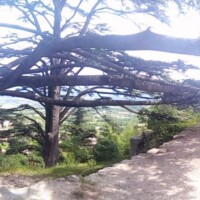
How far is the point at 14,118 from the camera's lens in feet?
38.3

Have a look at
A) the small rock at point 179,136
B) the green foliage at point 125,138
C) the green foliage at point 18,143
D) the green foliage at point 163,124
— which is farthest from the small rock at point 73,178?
the green foliage at point 18,143

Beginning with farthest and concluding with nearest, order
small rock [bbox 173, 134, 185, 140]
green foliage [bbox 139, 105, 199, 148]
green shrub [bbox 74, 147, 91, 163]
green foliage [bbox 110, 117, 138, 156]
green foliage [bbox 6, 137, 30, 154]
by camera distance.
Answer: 1. green shrub [bbox 74, 147, 91, 163]
2. green foliage [bbox 6, 137, 30, 154]
3. green foliage [bbox 110, 117, 138, 156]
4. small rock [bbox 173, 134, 185, 140]
5. green foliage [bbox 139, 105, 199, 148]

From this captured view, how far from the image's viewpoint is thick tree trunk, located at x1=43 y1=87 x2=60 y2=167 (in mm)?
11578

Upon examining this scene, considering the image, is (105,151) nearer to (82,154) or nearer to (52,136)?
(52,136)

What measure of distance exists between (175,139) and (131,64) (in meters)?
4.75

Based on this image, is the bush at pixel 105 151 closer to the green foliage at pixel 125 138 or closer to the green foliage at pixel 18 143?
the green foliage at pixel 125 138

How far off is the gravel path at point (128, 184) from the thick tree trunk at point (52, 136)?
4.98m

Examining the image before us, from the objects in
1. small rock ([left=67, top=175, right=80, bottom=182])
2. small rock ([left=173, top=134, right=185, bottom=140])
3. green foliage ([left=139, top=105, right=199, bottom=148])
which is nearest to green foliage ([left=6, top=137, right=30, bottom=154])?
green foliage ([left=139, top=105, right=199, bottom=148])

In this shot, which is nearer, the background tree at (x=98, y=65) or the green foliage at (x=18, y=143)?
the background tree at (x=98, y=65)

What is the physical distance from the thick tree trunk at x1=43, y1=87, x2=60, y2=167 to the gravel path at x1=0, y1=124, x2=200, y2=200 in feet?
16.3

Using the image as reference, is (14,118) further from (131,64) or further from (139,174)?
(131,64)

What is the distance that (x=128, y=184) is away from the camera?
5.52 metres

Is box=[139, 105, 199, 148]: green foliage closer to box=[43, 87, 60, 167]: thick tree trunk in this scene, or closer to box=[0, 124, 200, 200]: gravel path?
box=[0, 124, 200, 200]: gravel path

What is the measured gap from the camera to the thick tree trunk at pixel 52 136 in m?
11.6
